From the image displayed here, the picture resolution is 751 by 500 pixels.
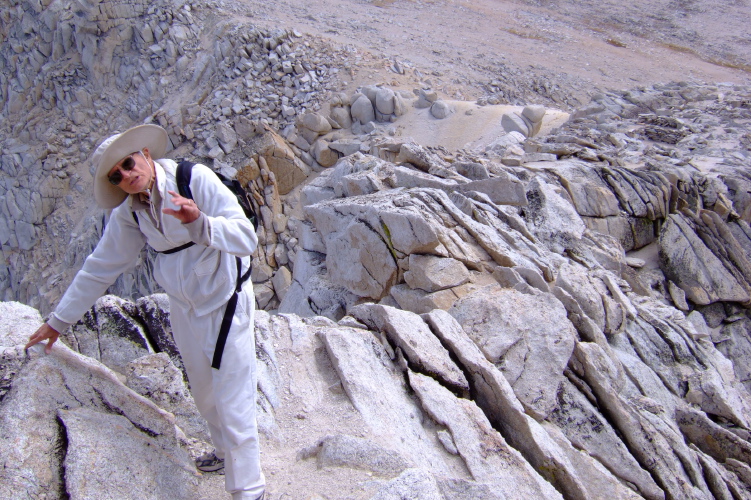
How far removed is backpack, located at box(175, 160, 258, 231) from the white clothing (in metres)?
0.03

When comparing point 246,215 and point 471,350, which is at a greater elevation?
point 246,215

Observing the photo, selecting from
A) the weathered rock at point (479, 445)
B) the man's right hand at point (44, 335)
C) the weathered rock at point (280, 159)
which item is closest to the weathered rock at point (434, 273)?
the weathered rock at point (479, 445)

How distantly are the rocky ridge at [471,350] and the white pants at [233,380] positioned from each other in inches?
14.2

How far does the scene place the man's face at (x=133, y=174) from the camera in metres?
2.76

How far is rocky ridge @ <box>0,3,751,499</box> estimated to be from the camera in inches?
133

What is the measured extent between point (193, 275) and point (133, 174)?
2.17 ft

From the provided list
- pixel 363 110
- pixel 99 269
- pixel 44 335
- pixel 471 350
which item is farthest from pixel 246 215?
pixel 363 110

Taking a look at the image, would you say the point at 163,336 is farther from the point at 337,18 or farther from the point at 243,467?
the point at 337,18

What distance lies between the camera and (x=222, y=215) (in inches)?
113

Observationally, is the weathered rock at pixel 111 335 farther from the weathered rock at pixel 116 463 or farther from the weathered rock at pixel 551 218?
the weathered rock at pixel 551 218

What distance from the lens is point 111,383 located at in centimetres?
360

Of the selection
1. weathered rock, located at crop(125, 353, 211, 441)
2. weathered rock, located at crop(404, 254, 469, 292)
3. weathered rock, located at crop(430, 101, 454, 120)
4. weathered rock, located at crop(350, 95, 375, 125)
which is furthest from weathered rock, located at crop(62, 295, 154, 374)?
weathered rock, located at crop(430, 101, 454, 120)

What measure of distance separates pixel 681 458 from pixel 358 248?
15.3 ft

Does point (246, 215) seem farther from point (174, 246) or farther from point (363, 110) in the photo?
point (363, 110)
